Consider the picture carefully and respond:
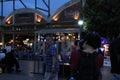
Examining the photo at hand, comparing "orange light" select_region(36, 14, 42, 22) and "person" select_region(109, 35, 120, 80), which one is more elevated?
"orange light" select_region(36, 14, 42, 22)

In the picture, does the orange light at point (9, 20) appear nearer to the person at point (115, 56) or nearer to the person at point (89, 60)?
the person at point (115, 56)

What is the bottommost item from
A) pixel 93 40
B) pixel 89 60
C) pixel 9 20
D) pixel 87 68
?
pixel 87 68

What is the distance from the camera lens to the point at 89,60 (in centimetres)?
533

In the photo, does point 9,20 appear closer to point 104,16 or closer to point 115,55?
point 104,16

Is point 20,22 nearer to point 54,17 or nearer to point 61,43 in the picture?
point 54,17

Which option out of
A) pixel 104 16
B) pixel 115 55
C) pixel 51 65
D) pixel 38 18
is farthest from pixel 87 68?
pixel 38 18

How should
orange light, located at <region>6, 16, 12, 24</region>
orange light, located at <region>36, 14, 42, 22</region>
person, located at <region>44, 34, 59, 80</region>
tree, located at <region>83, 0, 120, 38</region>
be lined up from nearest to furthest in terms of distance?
person, located at <region>44, 34, 59, 80</region> < tree, located at <region>83, 0, 120, 38</region> < orange light, located at <region>36, 14, 42, 22</region> < orange light, located at <region>6, 16, 12, 24</region>

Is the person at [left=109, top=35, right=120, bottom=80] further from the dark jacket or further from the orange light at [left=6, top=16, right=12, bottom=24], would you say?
the orange light at [left=6, top=16, right=12, bottom=24]

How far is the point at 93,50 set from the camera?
536 centimetres

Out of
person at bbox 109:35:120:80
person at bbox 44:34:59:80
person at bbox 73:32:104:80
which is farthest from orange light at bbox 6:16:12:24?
person at bbox 73:32:104:80

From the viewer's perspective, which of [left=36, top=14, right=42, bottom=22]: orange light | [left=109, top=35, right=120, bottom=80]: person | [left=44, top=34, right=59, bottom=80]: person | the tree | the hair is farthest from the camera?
[left=36, top=14, right=42, bottom=22]: orange light

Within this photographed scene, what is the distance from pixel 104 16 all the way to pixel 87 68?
2310 cm

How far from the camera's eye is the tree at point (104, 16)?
27641mm

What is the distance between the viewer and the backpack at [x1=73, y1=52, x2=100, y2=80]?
5324 mm
